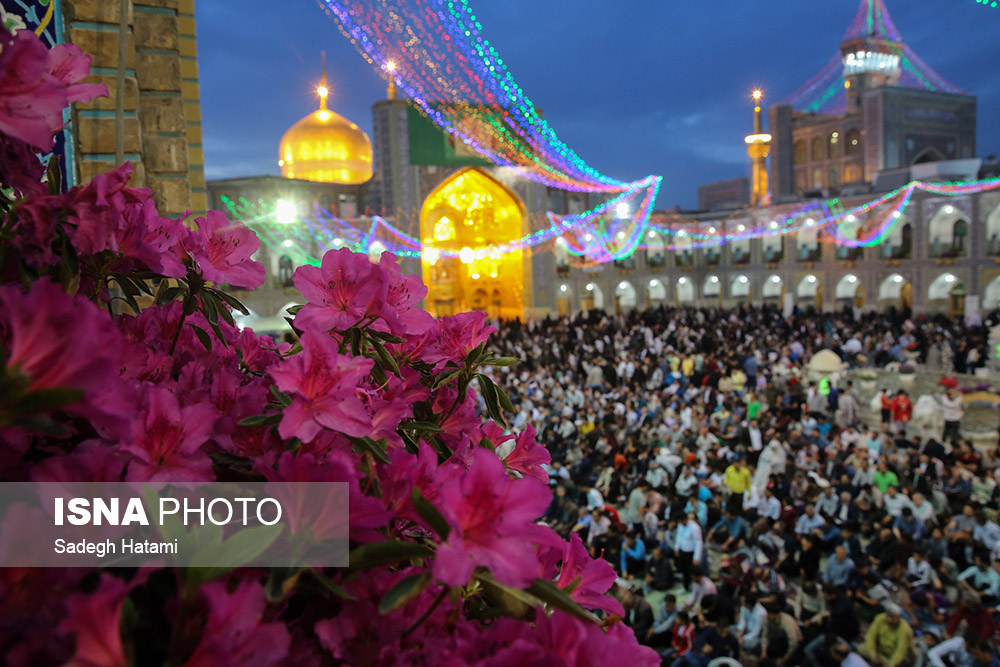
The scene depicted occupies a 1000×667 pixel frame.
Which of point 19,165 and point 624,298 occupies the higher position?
point 624,298

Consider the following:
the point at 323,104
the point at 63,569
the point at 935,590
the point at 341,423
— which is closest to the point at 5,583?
the point at 63,569

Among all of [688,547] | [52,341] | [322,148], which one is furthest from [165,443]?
[322,148]

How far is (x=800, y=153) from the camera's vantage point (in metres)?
41.3

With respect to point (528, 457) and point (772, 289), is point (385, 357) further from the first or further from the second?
point (772, 289)

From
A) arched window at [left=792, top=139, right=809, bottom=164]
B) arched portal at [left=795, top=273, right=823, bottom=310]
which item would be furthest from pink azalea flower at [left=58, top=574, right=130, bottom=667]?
arched window at [left=792, top=139, right=809, bottom=164]

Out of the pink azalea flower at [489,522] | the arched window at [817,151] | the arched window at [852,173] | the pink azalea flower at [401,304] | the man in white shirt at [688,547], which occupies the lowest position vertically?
the man in white shirt at [688,547]

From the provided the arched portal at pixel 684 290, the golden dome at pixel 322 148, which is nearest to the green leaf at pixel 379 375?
the golden dome at pixel 322 148

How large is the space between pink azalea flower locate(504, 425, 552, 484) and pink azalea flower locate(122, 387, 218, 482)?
0.54 meters

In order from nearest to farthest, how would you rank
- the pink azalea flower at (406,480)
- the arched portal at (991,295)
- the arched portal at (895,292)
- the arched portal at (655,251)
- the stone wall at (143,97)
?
the pink azalea flower at (406,480) < the stone wall at (143,97) < the arched portal at (991,295) < the arched portal at (895,292) < the arched portal at (655,251)

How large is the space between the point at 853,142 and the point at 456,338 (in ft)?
142

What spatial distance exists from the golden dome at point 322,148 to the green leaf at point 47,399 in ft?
99.4

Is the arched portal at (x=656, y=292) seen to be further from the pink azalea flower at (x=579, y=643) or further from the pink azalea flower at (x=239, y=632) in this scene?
the pink azalea flower at (x=239, y=632)

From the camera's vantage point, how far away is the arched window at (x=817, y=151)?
131 feet

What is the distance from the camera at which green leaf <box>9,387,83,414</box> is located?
24.0 inches
